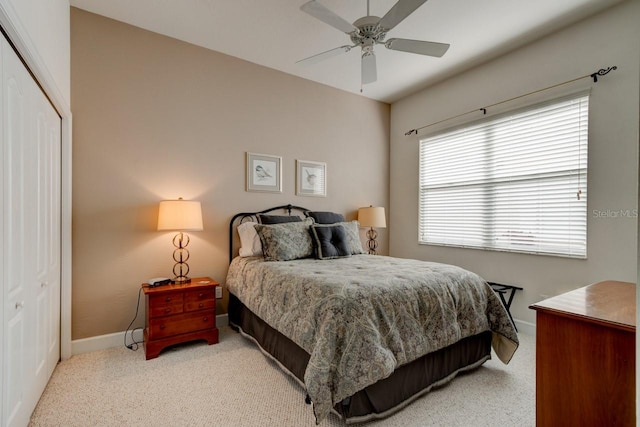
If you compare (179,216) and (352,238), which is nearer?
(179,216)

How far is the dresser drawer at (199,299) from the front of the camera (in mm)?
2742

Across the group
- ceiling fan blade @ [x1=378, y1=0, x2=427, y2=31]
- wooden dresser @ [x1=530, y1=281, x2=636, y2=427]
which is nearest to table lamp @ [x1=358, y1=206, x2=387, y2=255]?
ceiling fan blade @ [x1=378, y1=0, x2=427, y2=31]

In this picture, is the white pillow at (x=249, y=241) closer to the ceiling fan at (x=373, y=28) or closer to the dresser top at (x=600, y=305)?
the ceiling fan at (x=373, y=28)

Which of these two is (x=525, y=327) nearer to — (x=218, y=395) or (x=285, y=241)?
(x=285, y=241)

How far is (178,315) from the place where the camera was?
269 centimetres

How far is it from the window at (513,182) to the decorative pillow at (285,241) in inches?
79.8

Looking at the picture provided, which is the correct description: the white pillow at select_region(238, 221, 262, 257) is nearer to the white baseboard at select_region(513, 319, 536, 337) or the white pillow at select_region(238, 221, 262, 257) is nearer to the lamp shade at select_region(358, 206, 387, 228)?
the lamp shade at select_region(358, 206, 387, 228)

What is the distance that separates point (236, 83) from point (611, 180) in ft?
12.5

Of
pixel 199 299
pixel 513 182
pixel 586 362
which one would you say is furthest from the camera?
pixel 513 182

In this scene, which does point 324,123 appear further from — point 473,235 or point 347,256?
point 473,235

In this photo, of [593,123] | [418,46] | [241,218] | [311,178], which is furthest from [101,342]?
[593,123]

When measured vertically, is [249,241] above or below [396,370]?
above

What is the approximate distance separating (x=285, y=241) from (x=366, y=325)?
1519 mm

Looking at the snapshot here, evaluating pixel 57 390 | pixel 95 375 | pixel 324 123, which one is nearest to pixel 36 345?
pixel 57 390
